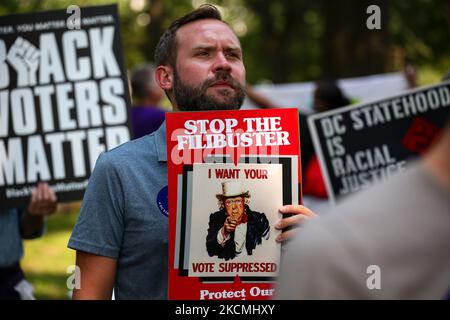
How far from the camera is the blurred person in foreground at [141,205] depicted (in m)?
2.68

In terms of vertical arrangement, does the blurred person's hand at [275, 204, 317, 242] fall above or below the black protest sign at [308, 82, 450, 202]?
below

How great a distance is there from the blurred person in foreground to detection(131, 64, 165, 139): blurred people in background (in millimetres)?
3648

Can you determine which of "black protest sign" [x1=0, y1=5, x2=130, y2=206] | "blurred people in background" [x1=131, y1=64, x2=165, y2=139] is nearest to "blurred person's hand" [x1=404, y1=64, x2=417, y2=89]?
"blurred people in background" [x1=131, y1=64, x2=165, y2=139]

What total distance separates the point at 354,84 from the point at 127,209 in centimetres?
905

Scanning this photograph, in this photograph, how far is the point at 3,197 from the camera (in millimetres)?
4445

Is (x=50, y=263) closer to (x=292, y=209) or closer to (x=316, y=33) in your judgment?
(x=292, y=209)

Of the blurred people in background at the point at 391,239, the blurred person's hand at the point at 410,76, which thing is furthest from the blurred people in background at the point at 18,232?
the blurred person's hand at the point at 410,76

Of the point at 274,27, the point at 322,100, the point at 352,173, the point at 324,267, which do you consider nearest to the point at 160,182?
the point at 324,267

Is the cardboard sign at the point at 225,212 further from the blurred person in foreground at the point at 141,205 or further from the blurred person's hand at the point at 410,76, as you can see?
the blurred person's hand at the point at 410,76

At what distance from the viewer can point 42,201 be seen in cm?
447

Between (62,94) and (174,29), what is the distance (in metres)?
1.80

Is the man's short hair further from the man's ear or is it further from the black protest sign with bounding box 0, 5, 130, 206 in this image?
the black protest sign with bounding box 0, 5, 130, 206

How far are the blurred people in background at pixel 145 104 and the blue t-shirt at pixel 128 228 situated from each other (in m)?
3.77

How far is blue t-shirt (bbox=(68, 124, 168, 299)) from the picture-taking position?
2689 millimetres
